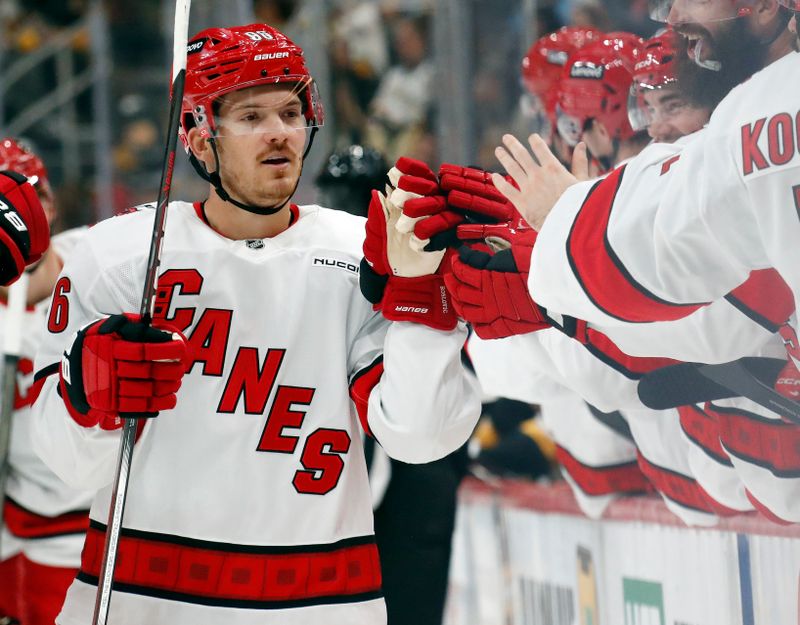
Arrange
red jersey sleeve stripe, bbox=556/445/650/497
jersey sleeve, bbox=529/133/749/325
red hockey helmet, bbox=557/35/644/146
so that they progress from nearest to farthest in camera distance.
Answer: jersey sleeve, bbox=529/133/749/325 < red hockey helmet, bbox=557/35/644/146 < red jersey sleeve stripe, bbox=556/445/650/497

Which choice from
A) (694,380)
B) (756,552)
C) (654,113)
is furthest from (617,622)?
(654,113)

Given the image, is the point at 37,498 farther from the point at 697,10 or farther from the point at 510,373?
the point at 697,10

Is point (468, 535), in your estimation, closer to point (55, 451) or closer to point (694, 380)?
point (694, 380)

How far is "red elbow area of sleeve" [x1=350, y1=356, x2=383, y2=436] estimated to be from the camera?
1983 millimetres

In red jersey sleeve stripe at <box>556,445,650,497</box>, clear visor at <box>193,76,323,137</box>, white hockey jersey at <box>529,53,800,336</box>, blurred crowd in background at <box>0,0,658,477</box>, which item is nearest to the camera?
white hockey jersey at <box>529,53,800,336</box>

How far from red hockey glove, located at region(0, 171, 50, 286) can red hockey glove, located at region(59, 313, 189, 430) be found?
34cm

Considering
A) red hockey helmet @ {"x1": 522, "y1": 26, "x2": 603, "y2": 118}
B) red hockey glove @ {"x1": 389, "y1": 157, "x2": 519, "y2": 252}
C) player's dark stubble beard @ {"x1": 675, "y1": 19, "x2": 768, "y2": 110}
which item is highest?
red hockey helmet @ {"x1": 522, "y1": 26, "x2": 603, "y2": 118}

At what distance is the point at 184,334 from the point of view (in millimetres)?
1987

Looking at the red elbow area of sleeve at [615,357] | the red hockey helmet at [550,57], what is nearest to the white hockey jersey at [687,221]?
the red elbow area of sleeve at [615,357]

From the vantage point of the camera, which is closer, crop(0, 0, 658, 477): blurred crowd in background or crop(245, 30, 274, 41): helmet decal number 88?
crop(245, 30, 274, 41): helmet decal number 88

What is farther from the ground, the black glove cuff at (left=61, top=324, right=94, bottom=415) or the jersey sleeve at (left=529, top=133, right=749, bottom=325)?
the jersey sleeve at (left=529, top=133, right=749, bottom=325)

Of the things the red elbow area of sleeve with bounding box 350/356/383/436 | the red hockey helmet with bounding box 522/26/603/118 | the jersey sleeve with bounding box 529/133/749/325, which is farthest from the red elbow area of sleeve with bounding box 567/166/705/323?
the red hockey helmet with bounding box 522/26/603/118

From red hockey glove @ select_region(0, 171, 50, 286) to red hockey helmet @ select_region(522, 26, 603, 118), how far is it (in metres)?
1.25

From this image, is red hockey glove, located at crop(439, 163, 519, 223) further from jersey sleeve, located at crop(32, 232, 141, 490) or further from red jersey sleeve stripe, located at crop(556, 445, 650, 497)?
red jersey sleeve stripe, located at crop(556, 445, 650, 497)
